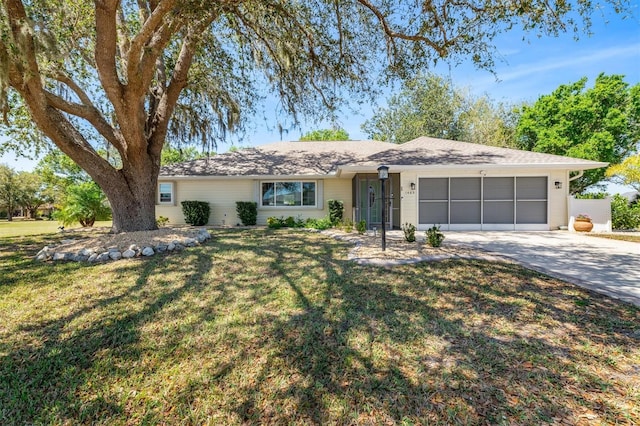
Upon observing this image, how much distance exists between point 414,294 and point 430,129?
23.1 metres

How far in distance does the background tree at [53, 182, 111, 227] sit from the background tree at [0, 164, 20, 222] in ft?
105

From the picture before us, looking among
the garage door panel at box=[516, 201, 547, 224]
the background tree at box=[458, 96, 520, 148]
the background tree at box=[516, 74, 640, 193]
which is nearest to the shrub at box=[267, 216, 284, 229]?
the garage door panel at box=[516, 201, 547, 224]

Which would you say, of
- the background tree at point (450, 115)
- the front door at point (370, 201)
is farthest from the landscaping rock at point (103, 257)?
the background tree at point (450, 115)

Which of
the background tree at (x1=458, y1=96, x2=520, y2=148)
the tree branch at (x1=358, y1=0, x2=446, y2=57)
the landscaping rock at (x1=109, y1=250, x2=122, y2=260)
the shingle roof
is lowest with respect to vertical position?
the landscaping rock at (x1=109, y1=250, x2=122, y2=260)

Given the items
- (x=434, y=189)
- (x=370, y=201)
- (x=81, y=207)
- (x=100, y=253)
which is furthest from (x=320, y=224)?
(x=81, y=207)

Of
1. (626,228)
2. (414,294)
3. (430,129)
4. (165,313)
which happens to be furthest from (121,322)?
(430,129)

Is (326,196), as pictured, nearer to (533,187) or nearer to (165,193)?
(165,193)

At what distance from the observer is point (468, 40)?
260 inches

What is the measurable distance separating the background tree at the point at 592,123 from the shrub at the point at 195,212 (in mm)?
20949

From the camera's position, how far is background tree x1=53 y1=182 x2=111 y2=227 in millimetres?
13297

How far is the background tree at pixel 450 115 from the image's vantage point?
22922mm

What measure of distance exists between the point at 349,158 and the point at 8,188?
43445 mm

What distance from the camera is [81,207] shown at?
13.4 m

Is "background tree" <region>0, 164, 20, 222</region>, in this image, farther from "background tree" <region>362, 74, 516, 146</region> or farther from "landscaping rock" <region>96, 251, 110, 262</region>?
"background tree" <region>362, 74, 516, 146</region>
